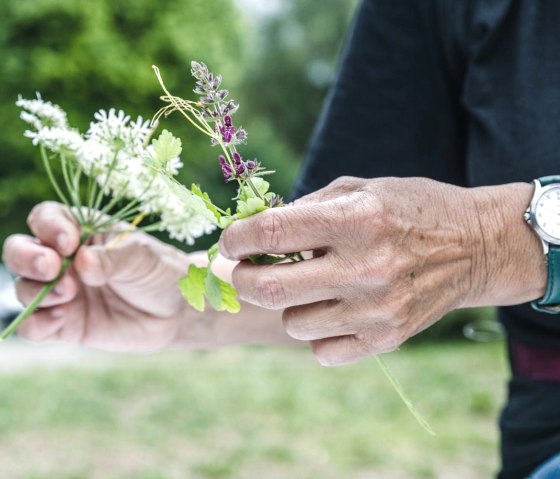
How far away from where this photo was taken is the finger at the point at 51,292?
1.13 metres

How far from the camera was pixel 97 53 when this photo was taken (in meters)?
8.55

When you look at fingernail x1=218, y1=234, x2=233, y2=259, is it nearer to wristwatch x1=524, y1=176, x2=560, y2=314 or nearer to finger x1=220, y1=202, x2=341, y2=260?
finger x1=220, y1=202, x2=341, y2=260

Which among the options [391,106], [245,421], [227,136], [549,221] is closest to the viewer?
[227,136]

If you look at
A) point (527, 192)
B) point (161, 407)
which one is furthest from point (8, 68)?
point (527, 192)

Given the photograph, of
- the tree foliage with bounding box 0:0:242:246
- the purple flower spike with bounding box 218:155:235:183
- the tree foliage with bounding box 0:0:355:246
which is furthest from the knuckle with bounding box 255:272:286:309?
the tree foliage with bounding box 0:0:242:246

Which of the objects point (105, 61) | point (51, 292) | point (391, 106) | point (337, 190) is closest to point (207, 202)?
point (337, 190)

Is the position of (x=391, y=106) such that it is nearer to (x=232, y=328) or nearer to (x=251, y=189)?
(x=232, y=328)

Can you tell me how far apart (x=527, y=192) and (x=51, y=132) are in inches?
22.9

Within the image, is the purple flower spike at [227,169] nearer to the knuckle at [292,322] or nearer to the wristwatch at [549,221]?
the knuckle at [292,322]

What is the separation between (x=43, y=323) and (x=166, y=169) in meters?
0.56

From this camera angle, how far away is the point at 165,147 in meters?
0.74

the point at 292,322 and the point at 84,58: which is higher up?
the point at 292,322

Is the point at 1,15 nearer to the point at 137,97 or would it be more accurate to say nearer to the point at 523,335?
the point at 137,97

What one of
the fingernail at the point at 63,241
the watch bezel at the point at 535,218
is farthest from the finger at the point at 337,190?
the fingernail at the point at 63,241
